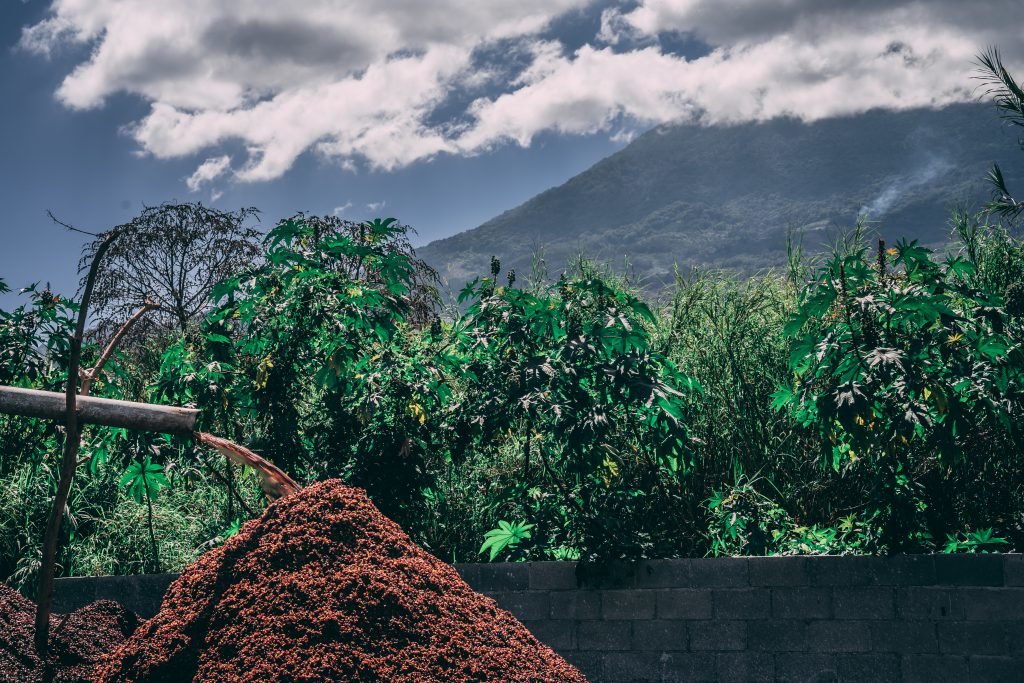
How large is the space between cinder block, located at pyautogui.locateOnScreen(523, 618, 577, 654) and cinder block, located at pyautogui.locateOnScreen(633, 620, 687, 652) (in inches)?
14.8

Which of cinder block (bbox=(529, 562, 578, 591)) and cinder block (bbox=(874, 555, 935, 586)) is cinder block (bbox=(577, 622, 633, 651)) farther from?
cinder block (bbox=(874, 555, 935, 586))

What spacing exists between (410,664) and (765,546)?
2.70m

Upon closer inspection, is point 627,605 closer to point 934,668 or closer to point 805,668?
point 805,668

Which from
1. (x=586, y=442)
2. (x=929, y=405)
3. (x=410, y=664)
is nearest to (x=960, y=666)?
(x=929, y=405)

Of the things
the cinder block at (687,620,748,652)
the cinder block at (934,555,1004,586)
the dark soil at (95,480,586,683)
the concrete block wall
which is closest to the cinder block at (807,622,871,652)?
the concrete block wall

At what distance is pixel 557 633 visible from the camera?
18.6 feet

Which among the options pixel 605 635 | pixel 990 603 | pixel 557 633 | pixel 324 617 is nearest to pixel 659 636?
pixel 605 635

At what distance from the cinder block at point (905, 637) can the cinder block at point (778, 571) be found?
1.53ft

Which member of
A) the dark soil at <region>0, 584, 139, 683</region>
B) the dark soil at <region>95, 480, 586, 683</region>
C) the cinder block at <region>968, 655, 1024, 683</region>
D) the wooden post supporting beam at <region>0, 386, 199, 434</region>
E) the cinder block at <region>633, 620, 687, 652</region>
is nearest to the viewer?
the dark soil at <region>95, 480, 586, 683</region>

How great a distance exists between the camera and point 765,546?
568 cm

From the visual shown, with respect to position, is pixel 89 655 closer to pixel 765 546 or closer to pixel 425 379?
pixel 425 379

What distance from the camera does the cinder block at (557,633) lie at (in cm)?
566

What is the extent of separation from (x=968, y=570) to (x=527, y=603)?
249cm

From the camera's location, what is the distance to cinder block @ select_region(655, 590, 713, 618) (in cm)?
549
